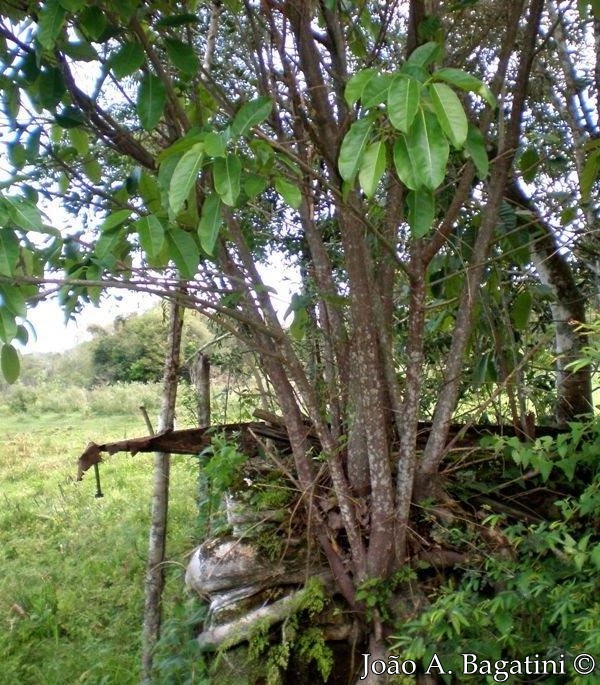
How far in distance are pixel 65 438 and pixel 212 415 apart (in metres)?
6.41

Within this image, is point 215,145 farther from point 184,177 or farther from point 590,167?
point 590,167

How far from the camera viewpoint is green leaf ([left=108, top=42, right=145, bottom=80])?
5.32 ft

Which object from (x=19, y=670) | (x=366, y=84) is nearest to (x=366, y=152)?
(x=366, y=84)

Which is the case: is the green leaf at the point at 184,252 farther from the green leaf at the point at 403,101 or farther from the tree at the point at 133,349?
the tree at the point at 133,349

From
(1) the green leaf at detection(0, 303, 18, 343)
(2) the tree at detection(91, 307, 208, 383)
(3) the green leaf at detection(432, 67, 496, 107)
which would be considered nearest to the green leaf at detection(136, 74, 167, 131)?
(1) the green leaf at detection(0, 303, 18, 343)

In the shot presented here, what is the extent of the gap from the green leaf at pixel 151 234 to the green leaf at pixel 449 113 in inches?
24.5

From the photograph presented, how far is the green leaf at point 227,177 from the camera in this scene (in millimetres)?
1249

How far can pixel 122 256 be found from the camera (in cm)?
201

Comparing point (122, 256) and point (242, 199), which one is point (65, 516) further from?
point (242, 199)

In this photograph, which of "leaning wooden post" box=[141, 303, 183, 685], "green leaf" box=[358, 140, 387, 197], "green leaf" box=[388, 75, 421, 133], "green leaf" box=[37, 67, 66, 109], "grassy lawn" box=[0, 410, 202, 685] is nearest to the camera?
"green leaf" box=[388, 75, 421, 133]

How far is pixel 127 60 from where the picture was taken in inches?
64.2

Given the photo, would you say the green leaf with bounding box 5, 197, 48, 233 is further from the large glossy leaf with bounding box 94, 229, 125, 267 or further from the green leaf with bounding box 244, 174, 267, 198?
the green leaf with bounding box 244, 174, 267, 198

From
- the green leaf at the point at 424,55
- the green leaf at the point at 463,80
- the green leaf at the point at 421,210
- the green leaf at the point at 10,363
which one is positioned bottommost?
the green leaf at the point at 10,363

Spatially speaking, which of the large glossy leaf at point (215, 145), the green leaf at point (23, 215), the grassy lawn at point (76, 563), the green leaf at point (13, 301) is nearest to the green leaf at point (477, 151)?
the large glossy leaf at point (215, 145)
